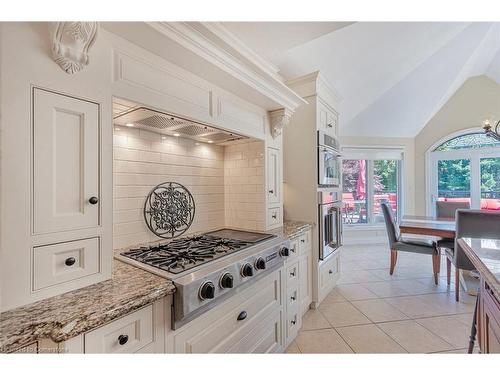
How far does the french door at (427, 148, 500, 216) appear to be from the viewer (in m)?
4.82

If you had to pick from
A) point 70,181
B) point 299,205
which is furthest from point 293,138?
point 70,181

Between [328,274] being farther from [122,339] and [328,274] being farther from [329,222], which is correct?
[122,339]

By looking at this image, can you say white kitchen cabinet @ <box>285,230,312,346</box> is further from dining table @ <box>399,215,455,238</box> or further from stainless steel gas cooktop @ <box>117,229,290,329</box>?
dining table @ <box>399,215,455,238</box>

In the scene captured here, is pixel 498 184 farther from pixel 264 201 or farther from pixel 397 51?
pixel 264 201

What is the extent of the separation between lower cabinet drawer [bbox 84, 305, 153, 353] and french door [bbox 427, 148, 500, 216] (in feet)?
20.3

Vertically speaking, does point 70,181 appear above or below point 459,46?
below

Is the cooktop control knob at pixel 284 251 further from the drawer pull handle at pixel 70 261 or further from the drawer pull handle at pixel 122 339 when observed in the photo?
the drawer pull handle at pixel 70 261

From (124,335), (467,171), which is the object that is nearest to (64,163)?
(124,335)

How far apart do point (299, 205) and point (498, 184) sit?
5.09m

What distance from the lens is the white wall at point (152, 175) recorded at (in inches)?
59.9

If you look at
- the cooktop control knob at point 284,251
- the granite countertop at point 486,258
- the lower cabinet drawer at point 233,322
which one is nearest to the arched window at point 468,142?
the granite countertop at point 486,258

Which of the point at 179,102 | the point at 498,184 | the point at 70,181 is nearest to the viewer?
the point at 70,181

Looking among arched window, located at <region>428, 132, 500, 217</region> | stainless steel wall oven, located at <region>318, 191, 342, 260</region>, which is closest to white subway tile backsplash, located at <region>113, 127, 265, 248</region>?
stainless steel wall oven, located at <region>318, 191, 342, 260</region>
